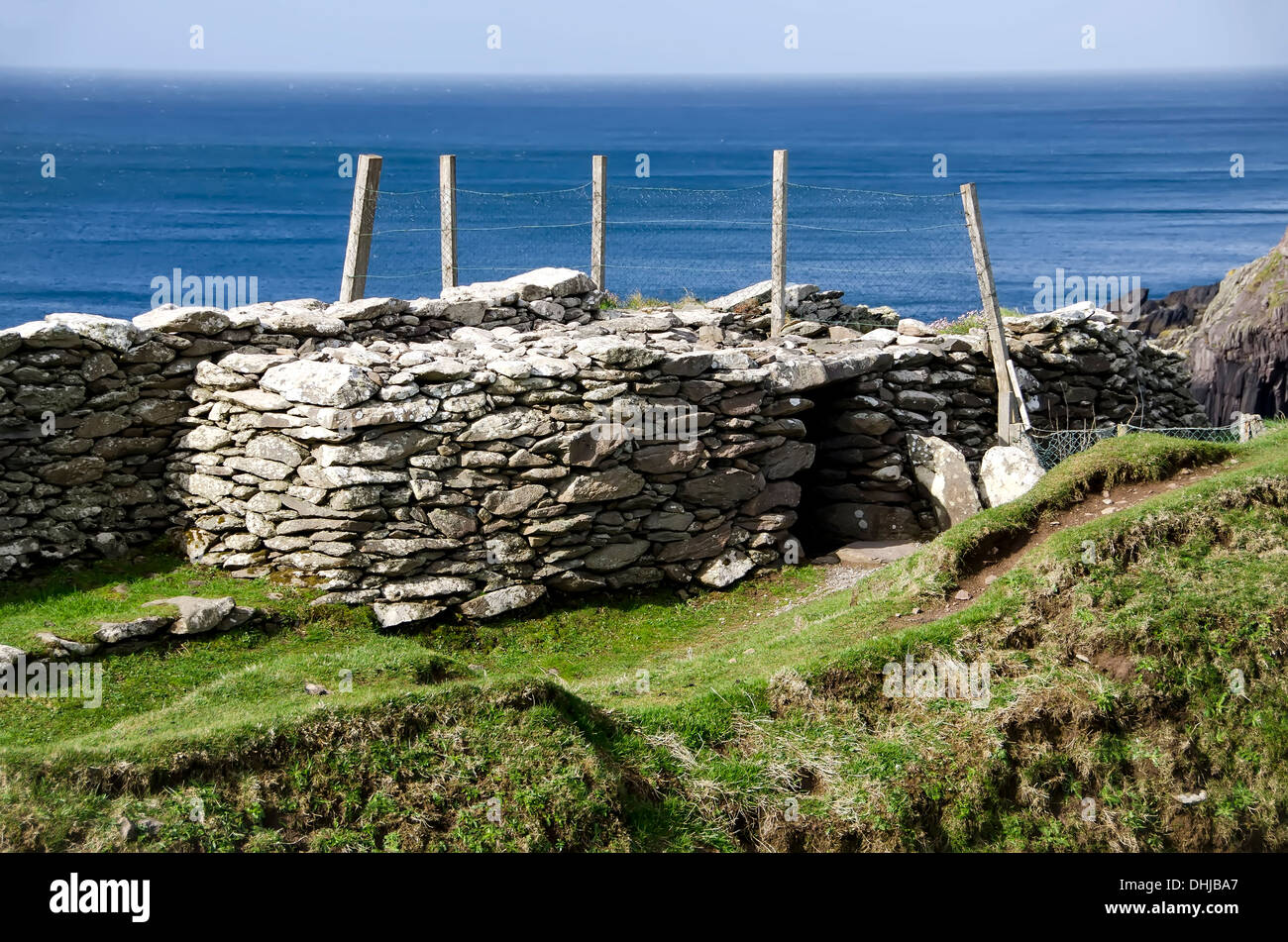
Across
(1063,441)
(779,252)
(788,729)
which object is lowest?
(788,729)

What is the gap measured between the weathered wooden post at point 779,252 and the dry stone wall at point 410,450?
224 cm

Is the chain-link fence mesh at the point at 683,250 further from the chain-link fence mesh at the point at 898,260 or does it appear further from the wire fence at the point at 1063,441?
the wire fence at the point at 1063,441

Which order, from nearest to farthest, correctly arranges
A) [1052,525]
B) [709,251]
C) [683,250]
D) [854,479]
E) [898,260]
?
[1052,525], [854,479], [898,260], [683,250], [709,251]

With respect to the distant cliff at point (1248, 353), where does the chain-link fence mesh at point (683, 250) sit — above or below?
above

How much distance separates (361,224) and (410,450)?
402 cm

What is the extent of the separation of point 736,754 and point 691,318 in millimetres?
9277

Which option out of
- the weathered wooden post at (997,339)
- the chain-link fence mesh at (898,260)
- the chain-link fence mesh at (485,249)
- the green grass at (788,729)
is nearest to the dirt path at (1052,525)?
the green grass at (788,729)

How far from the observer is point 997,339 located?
57.1ft

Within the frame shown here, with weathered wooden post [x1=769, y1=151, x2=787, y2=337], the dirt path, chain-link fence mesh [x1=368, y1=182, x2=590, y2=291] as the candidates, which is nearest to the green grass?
the dirt path

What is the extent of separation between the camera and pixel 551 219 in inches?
3098

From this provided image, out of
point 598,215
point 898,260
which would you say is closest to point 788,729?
point 598,215

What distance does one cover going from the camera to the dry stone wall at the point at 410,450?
12969 millimetres

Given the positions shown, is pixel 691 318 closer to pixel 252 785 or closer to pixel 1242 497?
pixel 1242 497

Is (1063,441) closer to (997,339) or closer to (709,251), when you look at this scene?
(997,339)
